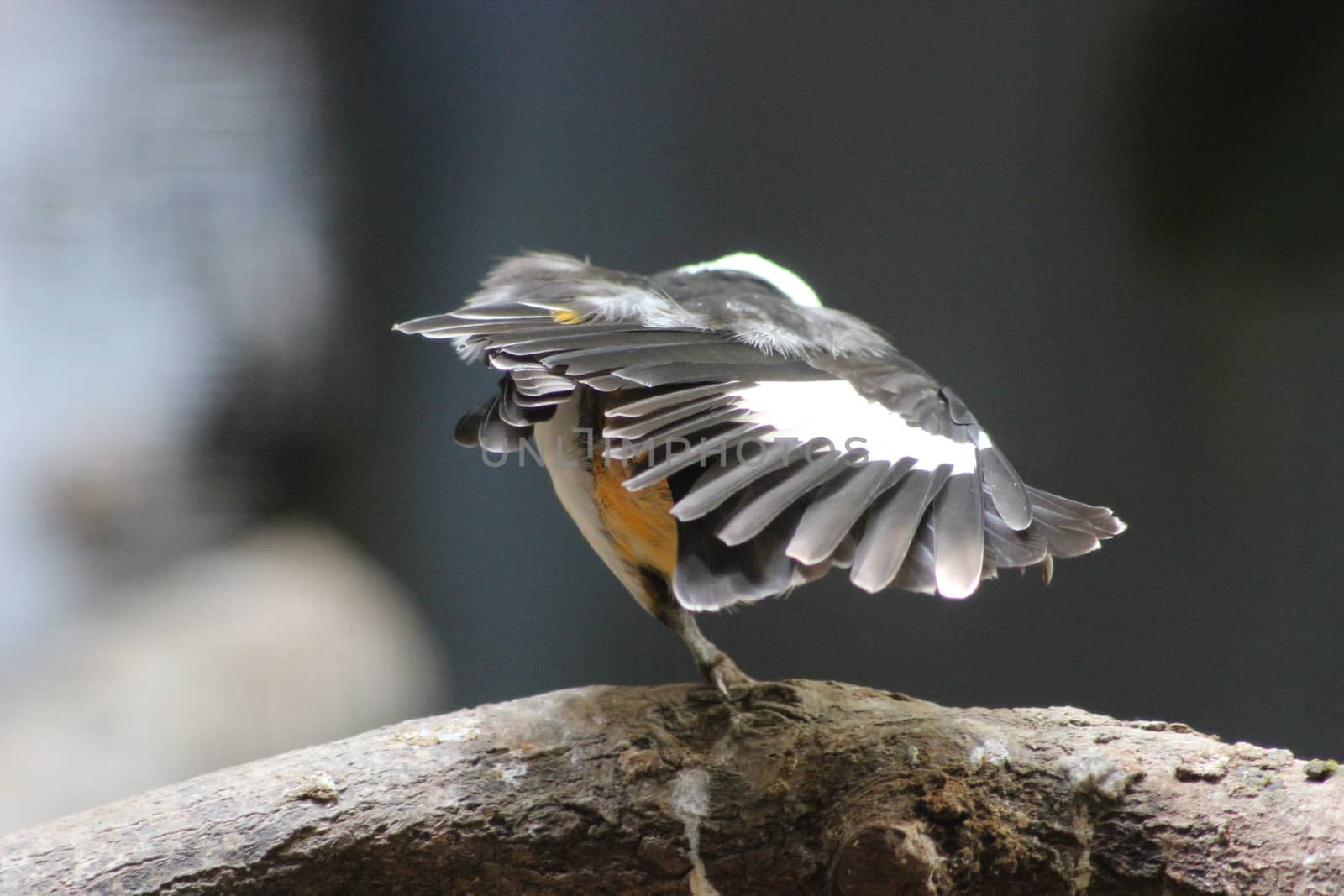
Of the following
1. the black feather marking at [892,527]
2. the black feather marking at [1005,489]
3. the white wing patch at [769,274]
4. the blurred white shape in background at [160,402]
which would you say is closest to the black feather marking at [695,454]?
the black feather marking at [892,527]

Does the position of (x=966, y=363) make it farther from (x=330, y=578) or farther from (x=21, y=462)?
(x=21, y=462)

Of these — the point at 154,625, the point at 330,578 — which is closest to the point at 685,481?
the point at 330,578

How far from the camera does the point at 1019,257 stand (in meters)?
1.97

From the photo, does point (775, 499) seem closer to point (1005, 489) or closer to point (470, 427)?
point (1005, 489)

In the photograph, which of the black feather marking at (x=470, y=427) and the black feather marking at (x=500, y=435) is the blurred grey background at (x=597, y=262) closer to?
the black feather marking at (x=470, y=427)

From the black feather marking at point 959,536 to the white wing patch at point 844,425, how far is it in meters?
0.03

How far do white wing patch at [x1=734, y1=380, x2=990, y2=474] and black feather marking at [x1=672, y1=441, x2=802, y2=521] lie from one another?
0.02 metres

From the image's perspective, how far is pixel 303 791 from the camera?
1037 millimetres

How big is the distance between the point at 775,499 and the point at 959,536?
171 mm

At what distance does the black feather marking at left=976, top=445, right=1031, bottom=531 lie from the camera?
1.00m

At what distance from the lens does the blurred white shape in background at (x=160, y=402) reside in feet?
7.11

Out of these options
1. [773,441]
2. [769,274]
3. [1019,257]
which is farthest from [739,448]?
[1019,257]

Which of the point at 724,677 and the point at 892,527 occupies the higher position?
the point at 892,527

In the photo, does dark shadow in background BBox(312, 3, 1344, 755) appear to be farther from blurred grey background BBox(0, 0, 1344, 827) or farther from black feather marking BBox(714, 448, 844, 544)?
black feather marking BBox(714, 448, 844, 544)
